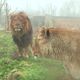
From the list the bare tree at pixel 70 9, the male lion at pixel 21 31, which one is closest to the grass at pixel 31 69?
the male lion at pixel 21 31

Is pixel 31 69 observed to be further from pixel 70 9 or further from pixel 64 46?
pixel 70 9

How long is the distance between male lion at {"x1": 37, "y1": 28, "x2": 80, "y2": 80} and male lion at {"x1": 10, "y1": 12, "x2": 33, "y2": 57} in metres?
3.37

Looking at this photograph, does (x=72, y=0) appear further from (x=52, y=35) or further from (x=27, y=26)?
(x=52, y=35)

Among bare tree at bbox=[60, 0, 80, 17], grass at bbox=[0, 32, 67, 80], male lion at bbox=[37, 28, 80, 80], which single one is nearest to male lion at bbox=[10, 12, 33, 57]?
grass at bbox=[0, 32, 67, 80]

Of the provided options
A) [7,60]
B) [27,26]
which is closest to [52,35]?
[7,60]

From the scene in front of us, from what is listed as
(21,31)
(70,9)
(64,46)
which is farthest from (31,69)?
(70,9)

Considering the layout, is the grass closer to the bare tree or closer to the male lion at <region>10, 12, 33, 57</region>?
the male lion at <region>10, 12, 33, 57</region>

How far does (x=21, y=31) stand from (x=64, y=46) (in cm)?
380

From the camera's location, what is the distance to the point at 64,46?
21.1ft

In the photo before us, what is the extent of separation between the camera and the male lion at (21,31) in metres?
9.86

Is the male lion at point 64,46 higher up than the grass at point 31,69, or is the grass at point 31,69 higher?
the male lion at point 64,46

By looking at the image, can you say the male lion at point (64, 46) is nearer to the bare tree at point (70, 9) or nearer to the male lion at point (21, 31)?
the male lion at point (21, 31)

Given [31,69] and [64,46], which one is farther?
[31,69]

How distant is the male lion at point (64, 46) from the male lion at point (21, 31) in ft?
11.1
